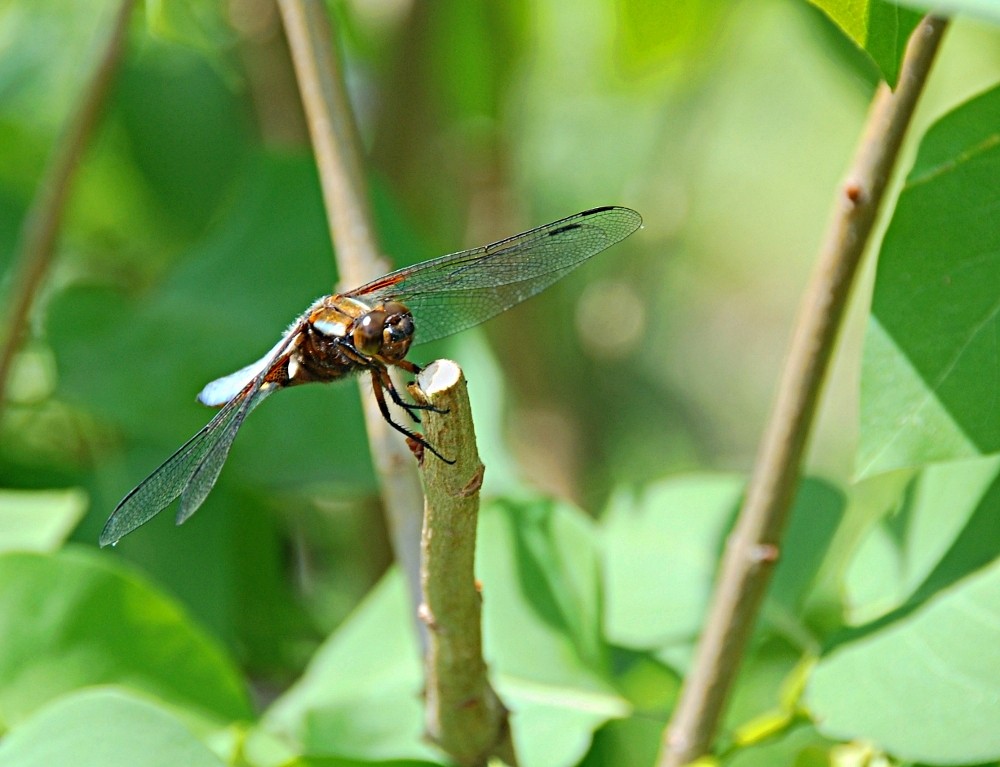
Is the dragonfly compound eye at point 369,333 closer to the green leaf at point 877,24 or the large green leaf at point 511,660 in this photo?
the large green leaf at point 511,660

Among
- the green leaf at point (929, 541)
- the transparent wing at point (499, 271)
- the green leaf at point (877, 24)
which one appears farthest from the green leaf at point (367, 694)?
the green leaf at point (877, 24)

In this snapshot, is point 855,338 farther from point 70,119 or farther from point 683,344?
point 70,119

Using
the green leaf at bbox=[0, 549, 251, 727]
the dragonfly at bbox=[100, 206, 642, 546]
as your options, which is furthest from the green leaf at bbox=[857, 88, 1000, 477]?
the green leaf at bbox=[0, 549, 251, 727]

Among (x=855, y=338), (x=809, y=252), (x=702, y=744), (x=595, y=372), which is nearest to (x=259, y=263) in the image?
(x=702, y=744)

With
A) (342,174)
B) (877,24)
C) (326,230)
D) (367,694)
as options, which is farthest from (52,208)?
(877,24)

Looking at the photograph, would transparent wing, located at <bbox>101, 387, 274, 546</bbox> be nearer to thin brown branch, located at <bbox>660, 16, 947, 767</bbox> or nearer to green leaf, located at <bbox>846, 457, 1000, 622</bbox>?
thin brown branch, located at <bbox>660, 16, 947, 767</bbox>

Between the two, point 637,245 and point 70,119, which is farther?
point 637,245
